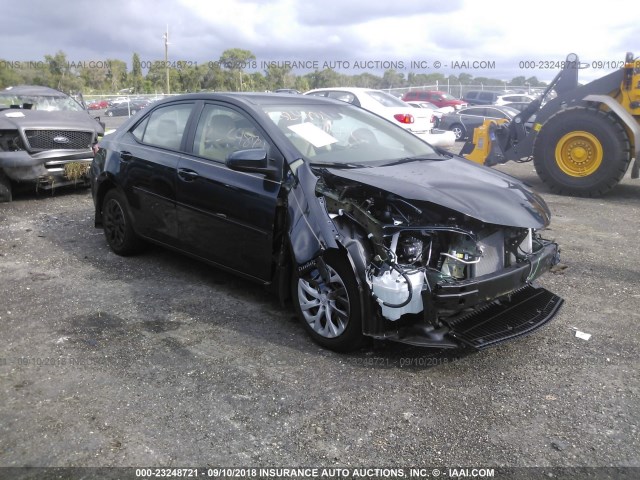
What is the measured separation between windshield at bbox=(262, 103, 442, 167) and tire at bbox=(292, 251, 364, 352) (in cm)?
82

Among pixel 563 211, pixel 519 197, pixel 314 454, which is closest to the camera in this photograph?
pixel 314 454

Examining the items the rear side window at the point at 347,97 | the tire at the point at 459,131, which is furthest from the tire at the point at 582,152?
the tire at the point at 459,131

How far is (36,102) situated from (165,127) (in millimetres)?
5687

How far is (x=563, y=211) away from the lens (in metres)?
8.00

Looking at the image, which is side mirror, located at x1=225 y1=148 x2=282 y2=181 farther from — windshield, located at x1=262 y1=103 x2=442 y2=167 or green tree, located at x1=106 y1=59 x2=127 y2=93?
green tree, located at x1=106 y1=59 x2=127 y2=93

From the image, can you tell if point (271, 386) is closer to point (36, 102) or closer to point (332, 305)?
point (332, 305)

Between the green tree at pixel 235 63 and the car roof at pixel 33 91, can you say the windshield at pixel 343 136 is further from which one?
the green tree at pixel 235 63

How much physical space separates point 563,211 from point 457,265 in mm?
5302

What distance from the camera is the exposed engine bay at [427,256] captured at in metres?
3.23

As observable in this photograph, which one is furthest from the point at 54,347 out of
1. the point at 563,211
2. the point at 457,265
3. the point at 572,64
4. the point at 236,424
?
the point at 572,64

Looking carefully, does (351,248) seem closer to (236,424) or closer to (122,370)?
(236,424)

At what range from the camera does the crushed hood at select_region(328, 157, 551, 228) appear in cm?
338

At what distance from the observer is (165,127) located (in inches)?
199

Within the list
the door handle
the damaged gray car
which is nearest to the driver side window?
the door handle
